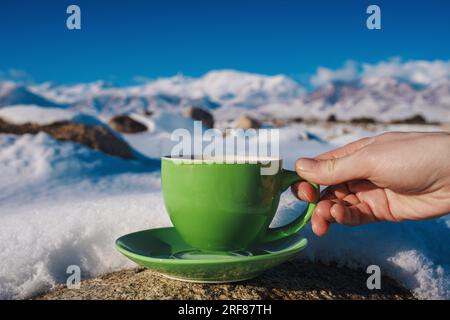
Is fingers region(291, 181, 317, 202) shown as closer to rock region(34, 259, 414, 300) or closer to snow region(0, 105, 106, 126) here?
rock region(34, 259, 414, 300)

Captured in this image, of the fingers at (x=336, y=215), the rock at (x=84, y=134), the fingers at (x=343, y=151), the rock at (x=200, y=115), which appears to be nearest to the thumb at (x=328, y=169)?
the fingers at (x=336, y=215)

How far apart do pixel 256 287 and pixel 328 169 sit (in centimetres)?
44

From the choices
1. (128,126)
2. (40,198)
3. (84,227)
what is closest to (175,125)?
(128,126)

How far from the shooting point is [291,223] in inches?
56.0

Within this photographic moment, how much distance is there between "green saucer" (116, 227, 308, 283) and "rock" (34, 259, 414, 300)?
0.03 m

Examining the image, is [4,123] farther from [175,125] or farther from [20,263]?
[175,125]

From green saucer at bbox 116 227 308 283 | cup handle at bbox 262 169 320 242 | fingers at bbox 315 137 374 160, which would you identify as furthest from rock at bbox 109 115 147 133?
cup handle at bbox 262 169 320 242

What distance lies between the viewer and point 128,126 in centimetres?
1000

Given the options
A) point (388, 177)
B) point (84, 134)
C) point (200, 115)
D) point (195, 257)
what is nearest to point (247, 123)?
point (200, 115)

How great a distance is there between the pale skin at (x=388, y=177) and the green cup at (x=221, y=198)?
5.7 inches

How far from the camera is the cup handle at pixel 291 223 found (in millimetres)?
1403

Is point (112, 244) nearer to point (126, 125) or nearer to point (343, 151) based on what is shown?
point (343, 151)

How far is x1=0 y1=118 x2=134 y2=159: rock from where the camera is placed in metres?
3.89

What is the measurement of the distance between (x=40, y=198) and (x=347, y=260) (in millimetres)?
1899
